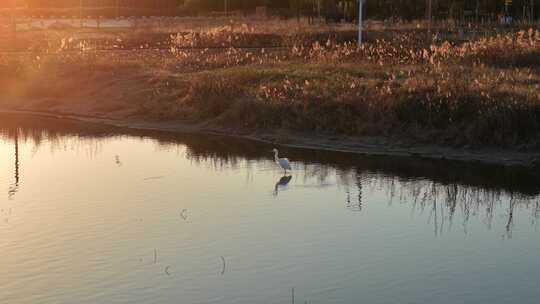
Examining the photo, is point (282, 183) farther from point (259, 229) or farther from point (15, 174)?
point (15, 174)

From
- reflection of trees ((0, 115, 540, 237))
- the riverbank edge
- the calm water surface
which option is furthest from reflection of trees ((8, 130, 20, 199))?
the riverbank edge

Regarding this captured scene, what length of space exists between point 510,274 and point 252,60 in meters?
19.8

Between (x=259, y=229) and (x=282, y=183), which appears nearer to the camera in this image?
(x=259, y=229)

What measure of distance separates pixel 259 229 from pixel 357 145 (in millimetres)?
8018

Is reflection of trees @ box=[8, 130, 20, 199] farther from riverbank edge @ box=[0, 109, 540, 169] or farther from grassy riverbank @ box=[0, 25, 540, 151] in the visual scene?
grassy riverbank @ box=[0, 25, 540, 151]

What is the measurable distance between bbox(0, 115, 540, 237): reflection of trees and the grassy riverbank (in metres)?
1.27

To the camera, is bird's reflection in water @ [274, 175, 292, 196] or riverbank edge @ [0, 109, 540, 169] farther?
riverbank edge @ [0, 109, 540, 169]

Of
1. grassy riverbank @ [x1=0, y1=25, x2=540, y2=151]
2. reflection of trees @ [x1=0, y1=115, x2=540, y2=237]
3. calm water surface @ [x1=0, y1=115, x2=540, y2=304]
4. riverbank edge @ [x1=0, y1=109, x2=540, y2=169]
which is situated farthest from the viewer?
grassy riverbank @ [x1=0, y1=25, x2=540, y2=151]

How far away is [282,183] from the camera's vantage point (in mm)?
17562

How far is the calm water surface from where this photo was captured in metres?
11.1

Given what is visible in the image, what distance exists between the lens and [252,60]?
1208 inches

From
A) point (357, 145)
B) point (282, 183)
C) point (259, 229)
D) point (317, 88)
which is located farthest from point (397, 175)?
point (317, 88)

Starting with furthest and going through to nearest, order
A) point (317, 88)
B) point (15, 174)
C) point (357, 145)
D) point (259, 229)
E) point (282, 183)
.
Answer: point (317, 88)
point (357, 145)
point (15, 174)
point (282, 183)
point (259, 229)

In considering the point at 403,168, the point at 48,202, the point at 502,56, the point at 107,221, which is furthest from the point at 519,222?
the point at 502,56
